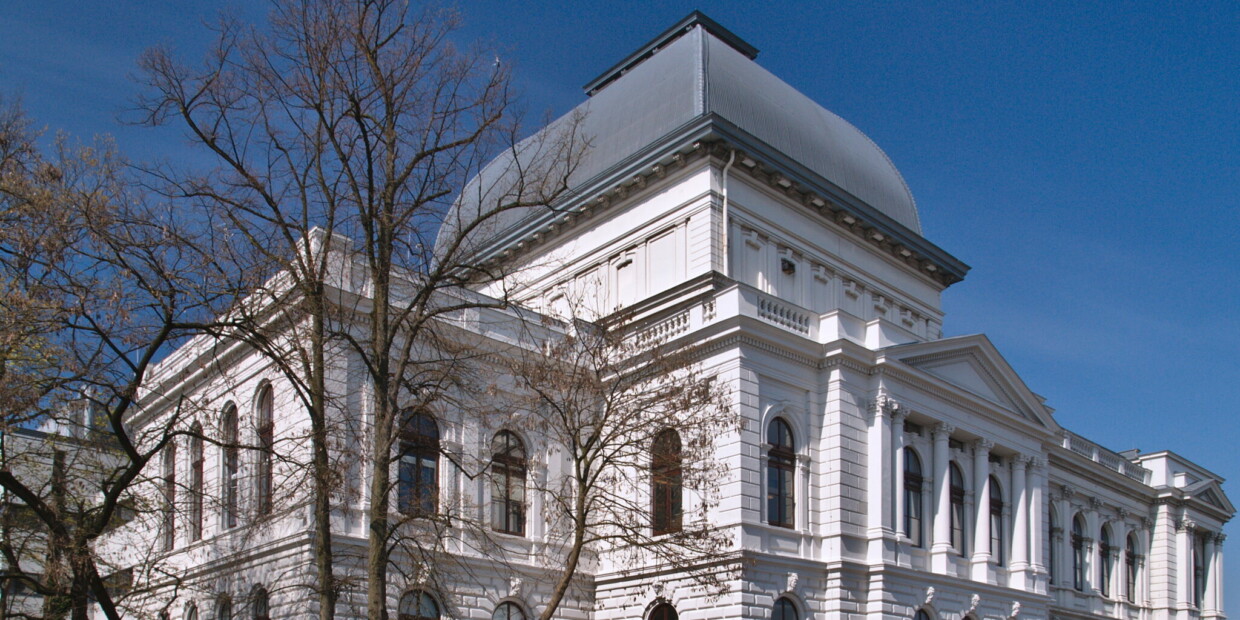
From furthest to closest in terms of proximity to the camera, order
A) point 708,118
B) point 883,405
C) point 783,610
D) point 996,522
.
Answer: point 708,118 → point 996,522 → point 883,405 → point 783,610

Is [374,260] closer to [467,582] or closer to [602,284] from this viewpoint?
[467,582]

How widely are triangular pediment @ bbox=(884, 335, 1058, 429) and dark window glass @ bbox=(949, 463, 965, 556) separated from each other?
88.7 inches

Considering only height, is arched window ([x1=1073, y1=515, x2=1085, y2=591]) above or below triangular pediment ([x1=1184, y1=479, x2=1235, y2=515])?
below

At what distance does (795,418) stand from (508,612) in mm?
8104

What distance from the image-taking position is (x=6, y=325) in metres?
16.0

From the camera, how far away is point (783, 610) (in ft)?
84.0

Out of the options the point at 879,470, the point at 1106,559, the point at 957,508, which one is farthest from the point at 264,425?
the point at 1106,559

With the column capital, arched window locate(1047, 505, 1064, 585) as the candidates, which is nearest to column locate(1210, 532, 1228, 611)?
arched window locate(1047, 505, 1064, 585)

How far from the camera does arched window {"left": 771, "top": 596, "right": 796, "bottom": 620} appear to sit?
25375 millimetres

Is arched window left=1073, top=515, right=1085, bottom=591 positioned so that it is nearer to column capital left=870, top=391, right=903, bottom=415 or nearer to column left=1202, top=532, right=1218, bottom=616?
column left=1202, top=532, right=1218, bottom=616

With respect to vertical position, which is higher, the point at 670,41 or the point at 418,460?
the point at 670,41

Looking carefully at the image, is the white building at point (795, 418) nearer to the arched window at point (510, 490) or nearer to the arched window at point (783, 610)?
the arched window at point (783, 610)

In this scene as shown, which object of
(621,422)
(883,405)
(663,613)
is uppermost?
(883,405)

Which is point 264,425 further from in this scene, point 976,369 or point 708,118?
point 976,369
